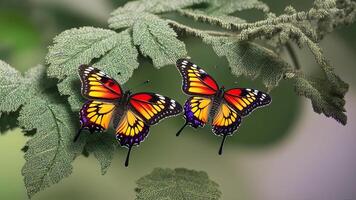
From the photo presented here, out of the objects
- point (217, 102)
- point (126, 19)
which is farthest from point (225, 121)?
point (126, 19)

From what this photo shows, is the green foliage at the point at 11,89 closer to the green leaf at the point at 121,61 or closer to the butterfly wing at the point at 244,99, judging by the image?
the green leaf at the point at 121,61

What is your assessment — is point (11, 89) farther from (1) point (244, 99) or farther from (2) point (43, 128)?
(1) point (244, 99)

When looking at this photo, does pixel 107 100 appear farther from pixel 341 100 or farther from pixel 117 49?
pixel 341 100

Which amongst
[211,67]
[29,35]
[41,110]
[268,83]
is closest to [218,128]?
[268,83]

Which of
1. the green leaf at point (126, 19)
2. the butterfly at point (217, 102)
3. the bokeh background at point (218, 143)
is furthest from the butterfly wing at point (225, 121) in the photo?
the bokeh background at point (218, 143)

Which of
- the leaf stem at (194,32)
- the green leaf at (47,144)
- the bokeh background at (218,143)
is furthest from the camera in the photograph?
the bokeh background at (218,143)

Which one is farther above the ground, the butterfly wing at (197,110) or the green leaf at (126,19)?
the green leaf at (126,19)
